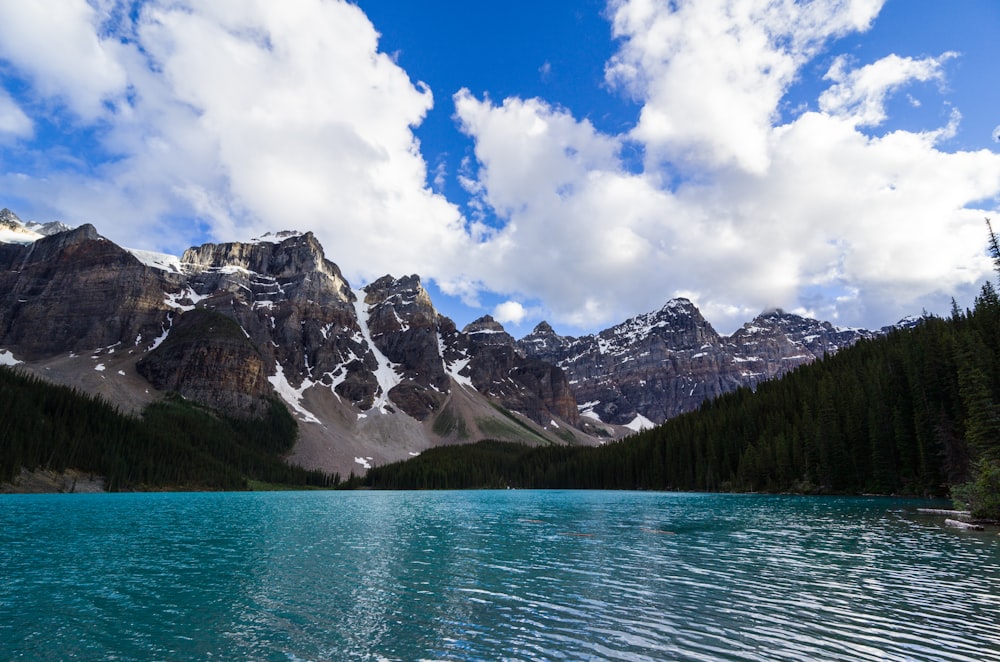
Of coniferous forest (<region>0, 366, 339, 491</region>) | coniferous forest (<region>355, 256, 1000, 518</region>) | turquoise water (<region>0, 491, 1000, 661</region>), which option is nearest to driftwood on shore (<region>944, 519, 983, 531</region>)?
turquoise water (<region>0, 491, 1000, 661</region>)

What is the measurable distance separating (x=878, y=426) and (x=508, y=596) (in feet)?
280

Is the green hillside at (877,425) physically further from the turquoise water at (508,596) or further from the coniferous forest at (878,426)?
the turquoise water at (508,596)

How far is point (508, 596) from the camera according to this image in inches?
869

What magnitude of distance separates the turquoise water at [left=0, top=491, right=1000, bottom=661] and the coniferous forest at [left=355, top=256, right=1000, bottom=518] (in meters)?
30.7

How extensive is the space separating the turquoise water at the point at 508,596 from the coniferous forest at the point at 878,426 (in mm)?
30744

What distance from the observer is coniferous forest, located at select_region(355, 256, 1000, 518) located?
214ft

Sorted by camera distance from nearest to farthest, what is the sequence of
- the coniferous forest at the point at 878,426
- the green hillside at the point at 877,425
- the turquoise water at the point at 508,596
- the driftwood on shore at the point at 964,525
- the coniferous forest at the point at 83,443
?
the turquoise water at the point at 508,596
the driftwood on shore at the point at 964,525
the coniferous forest at the point at 878,426
the green hillside at the point at 877,425
the coniferous forest at the point at 83,443

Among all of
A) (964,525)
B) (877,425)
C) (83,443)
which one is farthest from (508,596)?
(83,443)

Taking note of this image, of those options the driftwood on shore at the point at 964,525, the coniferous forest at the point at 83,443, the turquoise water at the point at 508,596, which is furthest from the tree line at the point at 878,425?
the coniferous forest at the point at 83,443

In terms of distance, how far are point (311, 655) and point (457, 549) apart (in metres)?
21.4

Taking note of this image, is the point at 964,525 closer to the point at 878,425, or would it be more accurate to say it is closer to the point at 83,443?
the point at 878,425

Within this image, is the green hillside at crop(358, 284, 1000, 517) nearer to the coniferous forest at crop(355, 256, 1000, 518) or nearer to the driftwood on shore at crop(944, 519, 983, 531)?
the coniferous forest at crop(355, 256, 1000, 518)

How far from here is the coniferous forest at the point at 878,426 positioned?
6525cm

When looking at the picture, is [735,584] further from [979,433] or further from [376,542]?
[979,433]
